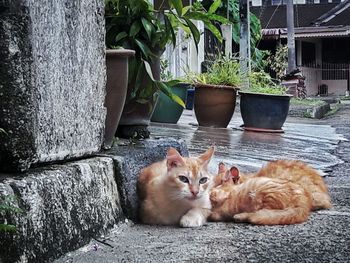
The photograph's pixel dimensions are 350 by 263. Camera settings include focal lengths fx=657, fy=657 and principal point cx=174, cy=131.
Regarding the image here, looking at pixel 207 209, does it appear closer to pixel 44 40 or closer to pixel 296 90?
pixel 44 40

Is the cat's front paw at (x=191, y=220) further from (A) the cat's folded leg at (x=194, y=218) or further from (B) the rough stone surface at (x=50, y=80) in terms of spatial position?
(B) the rough stone surface at (x=50, y=80)

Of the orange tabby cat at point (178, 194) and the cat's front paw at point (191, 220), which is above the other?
the orange tabby cat at point (178, 194)

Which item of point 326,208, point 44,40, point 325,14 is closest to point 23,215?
point 44,40

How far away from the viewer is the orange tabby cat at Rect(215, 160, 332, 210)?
389 cm

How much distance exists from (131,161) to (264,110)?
592 centimetres

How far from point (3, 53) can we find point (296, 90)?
68.6ft

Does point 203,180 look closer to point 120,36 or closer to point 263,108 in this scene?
point 120,36

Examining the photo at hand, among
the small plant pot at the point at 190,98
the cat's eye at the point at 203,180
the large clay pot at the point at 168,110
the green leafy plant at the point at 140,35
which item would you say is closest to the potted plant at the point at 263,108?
the small plant pot at the point at 190,98

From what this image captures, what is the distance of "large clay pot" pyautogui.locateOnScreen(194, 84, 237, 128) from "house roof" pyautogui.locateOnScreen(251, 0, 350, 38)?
2153 cm

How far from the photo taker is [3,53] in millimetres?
2455

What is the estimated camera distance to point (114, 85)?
3.74m

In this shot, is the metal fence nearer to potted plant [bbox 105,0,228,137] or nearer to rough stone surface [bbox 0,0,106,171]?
potted plant [bbox 105,0,228,137]

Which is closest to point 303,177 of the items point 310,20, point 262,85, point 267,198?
point 267,198

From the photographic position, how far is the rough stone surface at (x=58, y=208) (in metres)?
2.35
